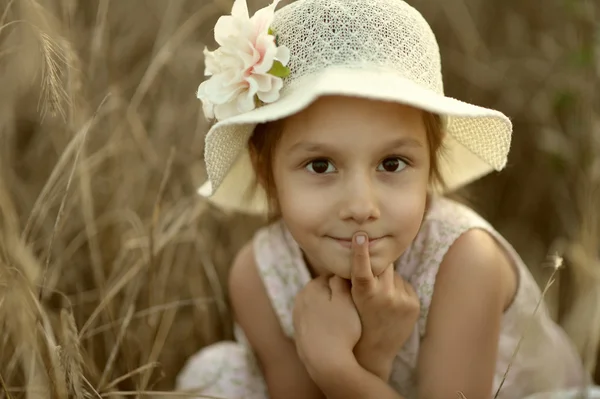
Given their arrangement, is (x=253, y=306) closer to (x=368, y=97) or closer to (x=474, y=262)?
(x=474, y=262)

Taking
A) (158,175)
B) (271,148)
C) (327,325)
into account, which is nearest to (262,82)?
(271,148)

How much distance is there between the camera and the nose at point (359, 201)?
1.17 meters

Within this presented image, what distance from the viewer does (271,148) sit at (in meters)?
1.34

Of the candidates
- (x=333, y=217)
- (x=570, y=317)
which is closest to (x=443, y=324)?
(x=333, y=217)

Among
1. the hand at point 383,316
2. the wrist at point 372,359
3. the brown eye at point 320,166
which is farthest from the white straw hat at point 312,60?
the wrist at point 372,359

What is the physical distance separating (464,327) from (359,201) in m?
0.36

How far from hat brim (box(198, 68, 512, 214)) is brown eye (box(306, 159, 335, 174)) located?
0.10 metres

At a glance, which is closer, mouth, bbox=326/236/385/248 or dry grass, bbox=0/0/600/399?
mouth, bbox=326/236/385/248

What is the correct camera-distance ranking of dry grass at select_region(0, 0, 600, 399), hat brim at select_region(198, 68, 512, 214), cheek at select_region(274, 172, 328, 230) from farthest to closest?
dry grass at select_region(0, 0, 600, 399) → cheek at select_region(274, 172, 328, 230) → hat brim at select_region(198, 68, 512, 214)

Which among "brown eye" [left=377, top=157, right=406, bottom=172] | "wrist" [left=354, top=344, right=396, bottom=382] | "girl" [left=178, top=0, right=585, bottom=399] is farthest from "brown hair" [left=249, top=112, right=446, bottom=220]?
"wrist" [left=354, top=344, right=396, bottom=382]

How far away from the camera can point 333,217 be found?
121cm

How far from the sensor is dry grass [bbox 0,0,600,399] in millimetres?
1592

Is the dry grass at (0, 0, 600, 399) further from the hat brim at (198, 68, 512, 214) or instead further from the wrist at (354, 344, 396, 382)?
the wrist at (354, 344, 396, 382)

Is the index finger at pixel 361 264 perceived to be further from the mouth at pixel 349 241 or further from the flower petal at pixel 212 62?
the flower petal at pixel 212 62
